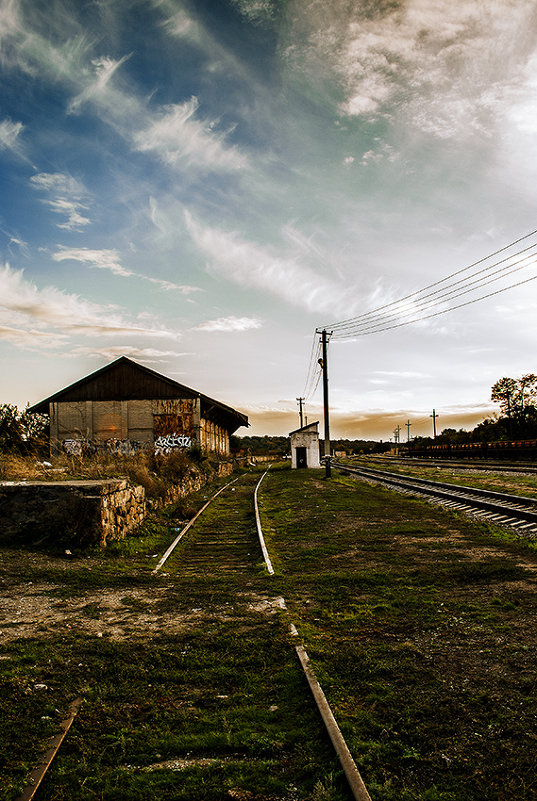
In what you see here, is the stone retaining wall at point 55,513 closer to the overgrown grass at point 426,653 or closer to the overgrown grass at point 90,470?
the overgrown grass at point 90,470

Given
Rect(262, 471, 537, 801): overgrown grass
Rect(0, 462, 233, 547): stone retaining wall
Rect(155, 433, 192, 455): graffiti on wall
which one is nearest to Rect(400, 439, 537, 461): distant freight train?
Rect(155, 433, 192, 455): graffiti on wall

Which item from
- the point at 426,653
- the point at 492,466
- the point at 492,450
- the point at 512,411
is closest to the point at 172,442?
the point at 492,466

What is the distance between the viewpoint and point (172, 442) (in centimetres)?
3191

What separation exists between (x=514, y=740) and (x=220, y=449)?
40.3 metres

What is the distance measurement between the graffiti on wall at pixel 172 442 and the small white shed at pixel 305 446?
31.6ft

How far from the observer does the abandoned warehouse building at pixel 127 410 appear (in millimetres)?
31906

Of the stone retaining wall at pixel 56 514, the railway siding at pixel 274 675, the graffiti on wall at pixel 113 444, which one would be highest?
the graffiti on wall at pixel 113 444

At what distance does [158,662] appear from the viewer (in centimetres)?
436

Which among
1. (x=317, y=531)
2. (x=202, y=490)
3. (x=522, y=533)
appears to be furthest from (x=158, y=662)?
(x=202, y=490)

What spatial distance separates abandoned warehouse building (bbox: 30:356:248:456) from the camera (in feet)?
105

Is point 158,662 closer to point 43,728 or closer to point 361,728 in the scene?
point 43,728

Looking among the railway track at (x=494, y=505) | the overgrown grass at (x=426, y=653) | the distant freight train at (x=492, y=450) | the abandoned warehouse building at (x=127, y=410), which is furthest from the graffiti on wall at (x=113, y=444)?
the distant freight train at (x=492, y=450)

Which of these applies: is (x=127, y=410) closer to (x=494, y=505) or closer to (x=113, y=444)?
(x=113, y=444)

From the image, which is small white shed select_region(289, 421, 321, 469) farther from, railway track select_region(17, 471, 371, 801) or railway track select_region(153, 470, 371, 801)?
railway track select_region(17, 471, 371, 801)
